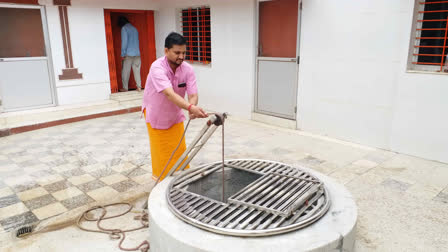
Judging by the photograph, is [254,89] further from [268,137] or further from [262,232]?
[262,232]

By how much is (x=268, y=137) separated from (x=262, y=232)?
11.7ft

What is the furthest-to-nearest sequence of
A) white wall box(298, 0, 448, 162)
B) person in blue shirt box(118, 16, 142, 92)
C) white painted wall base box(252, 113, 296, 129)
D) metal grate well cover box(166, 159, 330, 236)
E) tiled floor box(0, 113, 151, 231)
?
person in blue shirt box(118, 16, 142, 92)
white painted wall base box(252, 113, 296, 129)
white wall box(298, 0, 448, 162)
tiled floor box(0, 113, 151, 231)
metal grate well cover box(166, 159, 330, 236)

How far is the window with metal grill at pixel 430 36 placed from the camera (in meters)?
4.07

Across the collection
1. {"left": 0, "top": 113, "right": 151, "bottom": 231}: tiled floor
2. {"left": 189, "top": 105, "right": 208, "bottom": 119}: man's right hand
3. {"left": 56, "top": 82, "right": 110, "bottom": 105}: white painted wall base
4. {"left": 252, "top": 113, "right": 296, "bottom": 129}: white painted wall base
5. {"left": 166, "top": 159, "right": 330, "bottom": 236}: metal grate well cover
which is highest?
{"left": 189, "top": 105, "right": 208, "bottom": 119}: man's right hand

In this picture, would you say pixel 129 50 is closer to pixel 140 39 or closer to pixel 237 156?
pixel 140 39

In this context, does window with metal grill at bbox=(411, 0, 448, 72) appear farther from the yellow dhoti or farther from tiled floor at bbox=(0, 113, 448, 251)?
the yellow dhoti

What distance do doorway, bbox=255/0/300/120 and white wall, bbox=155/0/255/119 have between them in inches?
8.0

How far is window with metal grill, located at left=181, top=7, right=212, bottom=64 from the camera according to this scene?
7.29 meters

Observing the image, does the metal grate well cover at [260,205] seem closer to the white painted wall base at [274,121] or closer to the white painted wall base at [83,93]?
the white painted wall base at [274,121]

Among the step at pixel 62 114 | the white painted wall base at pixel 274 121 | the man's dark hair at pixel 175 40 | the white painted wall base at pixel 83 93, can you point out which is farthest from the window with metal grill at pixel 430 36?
the white painted wall base at pixel 83 93

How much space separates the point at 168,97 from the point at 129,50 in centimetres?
577

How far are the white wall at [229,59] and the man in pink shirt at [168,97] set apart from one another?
139 inches

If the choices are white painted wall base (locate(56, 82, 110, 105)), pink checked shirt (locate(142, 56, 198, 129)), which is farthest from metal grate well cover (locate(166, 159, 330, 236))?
white painted wall base (locate(56, 82, 110, 105))

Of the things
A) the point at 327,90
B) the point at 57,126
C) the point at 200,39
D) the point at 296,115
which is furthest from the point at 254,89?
the point at 57,126
